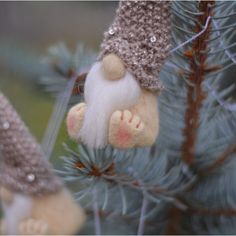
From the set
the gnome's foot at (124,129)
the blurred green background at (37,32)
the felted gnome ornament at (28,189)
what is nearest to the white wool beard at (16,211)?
the felted gnome ornament at (28,189)

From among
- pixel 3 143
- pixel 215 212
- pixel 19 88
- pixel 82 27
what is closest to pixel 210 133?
pixel 215 212

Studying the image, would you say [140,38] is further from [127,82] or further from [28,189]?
[28,189]

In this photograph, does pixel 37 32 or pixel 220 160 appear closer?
pixel 220 160

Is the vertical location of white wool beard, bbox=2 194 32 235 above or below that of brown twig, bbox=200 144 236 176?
below

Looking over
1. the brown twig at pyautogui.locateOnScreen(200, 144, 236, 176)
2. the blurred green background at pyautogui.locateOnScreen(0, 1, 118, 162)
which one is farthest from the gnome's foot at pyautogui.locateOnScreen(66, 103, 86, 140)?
the blurred green background at pyautogui.locateOnScreen(0, 1, 118, 162)

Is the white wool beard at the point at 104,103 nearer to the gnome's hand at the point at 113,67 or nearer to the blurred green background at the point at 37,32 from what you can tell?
the gnome's hand at the point at 113,67

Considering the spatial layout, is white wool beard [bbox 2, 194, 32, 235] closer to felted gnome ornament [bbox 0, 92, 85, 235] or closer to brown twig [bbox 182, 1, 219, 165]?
felted gnome ornament [bbox 0, 92, 85, 235]

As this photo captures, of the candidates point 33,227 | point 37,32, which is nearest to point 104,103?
point 33,227
